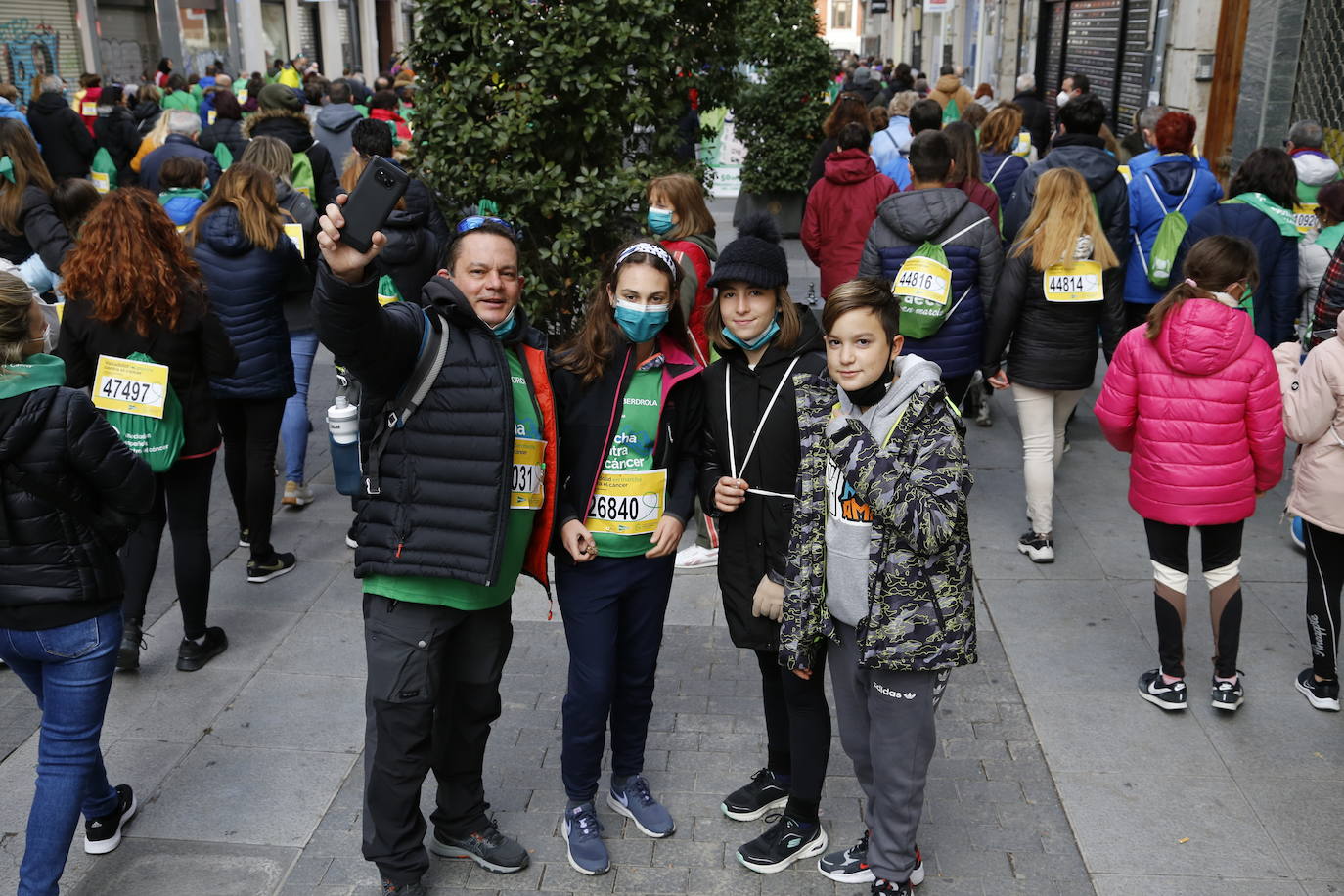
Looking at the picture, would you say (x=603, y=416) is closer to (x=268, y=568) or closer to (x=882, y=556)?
(x=882, y=556)

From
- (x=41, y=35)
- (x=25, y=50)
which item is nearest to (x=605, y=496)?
(x=25, y=50)

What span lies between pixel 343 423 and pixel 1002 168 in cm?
662

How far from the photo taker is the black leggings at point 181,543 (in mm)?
4988

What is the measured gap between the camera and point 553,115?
5984 mm

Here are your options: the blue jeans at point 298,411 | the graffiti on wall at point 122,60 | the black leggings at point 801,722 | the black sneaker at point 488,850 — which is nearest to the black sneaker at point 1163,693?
the black leggings at point 801,722

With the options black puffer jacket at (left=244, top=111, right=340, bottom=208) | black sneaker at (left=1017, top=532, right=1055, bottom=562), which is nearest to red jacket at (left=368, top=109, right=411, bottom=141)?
black puffer jacket at (left=244, top=111, right=340, bottom=208)

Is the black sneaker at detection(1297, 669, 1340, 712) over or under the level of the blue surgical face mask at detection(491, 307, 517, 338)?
under

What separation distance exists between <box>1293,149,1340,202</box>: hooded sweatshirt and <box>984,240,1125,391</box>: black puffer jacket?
1740 mm

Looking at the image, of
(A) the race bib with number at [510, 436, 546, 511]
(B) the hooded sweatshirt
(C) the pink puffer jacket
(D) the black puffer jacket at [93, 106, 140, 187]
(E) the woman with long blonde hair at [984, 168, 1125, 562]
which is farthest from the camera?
(D) the black puffer jacket at [93, 106, 140, 187]

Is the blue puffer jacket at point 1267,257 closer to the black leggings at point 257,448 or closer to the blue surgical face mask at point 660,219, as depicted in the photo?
the blue surgical face mask at point 660,219

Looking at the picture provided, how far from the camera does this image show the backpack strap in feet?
10.5

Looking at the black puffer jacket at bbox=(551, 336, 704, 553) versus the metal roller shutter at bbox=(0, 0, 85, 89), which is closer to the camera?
the black puffer jacket at bbox=(551, 336, 704, 553)

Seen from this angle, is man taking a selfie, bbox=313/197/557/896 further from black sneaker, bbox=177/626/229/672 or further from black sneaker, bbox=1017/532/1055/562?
black sneaker, bbox=1017/532/1055/562

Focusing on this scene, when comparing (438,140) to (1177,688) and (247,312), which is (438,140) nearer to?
(247,312)
